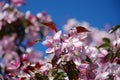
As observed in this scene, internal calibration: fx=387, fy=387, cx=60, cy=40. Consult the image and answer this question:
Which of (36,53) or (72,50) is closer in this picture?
(72,50)

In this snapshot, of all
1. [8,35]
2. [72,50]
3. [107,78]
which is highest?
[8,35]

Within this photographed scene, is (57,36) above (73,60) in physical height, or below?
above

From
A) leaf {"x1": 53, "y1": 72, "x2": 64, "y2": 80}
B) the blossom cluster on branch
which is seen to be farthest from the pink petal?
leaf {"x1": 53, "y1": 72, "x2": 64, "y2": 80}

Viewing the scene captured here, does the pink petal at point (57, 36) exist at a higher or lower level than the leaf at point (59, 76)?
higher

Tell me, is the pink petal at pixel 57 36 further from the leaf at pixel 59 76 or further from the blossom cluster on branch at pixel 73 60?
the leaf at pixel 59 76

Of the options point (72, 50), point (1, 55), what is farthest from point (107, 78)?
point (1, 55)

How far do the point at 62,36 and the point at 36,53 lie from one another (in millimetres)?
3830

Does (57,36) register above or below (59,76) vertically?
above

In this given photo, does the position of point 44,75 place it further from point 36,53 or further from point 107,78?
point 36,53

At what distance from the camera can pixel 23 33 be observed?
17.9ft

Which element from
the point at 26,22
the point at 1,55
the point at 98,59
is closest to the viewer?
the point at 98,59

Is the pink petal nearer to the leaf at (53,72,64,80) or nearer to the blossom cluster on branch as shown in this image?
the blossom cluster on branch

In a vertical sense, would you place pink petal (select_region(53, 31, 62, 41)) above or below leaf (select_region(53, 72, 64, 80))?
above

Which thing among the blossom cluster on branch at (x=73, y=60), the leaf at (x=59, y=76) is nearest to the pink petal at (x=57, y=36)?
the blossom cluster on branch at (x=73, y=60)
